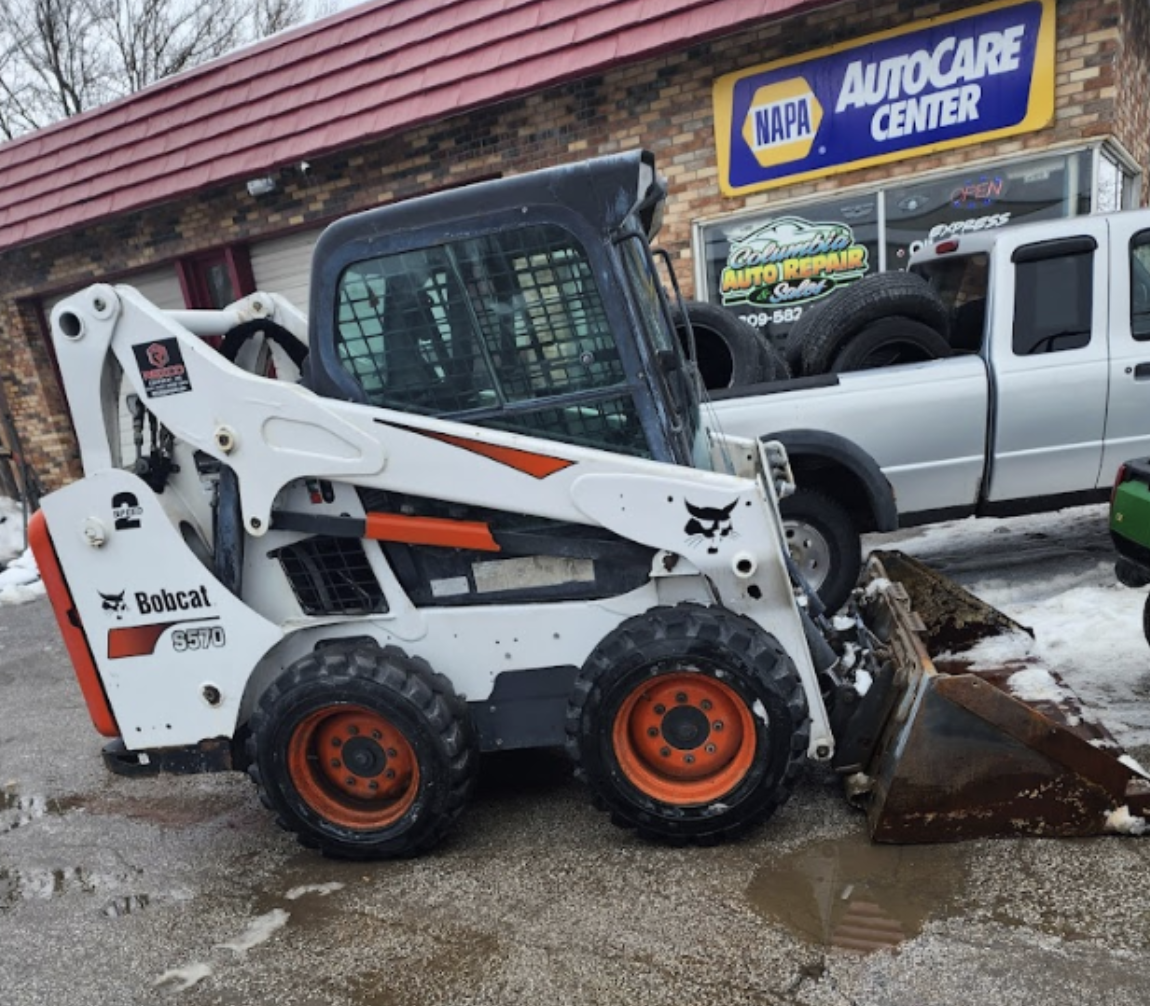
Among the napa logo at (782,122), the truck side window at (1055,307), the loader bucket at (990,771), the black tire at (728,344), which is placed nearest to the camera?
the loader bucket at (990,771)

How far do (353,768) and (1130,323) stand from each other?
15.4 ft

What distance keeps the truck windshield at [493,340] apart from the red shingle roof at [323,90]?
5248 mm

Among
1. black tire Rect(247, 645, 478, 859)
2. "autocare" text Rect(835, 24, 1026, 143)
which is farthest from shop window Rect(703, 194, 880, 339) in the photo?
black tire Rect(247, 645, 478, 859)

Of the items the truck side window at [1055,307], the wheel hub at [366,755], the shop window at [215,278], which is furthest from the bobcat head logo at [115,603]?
the shop window at [215,278]

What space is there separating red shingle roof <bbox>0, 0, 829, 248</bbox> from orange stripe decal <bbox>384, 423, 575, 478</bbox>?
5.71 metres

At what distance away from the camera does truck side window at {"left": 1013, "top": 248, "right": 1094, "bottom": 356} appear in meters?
4.83

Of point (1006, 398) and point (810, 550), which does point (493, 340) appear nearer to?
point (810, 550)

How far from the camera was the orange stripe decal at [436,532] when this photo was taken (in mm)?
3059

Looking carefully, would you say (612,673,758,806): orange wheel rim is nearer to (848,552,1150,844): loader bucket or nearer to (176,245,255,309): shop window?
(848,552,1150,844): loader bucket

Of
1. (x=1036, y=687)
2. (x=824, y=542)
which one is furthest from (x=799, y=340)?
(x=1036, y=687)

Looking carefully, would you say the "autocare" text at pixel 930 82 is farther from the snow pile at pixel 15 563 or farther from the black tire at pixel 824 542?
the snow pile at pixel 15 563

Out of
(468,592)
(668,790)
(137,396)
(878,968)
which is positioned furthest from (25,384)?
(878,968)

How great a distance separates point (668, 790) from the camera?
3043 millimetres

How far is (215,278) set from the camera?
10.3 metres
